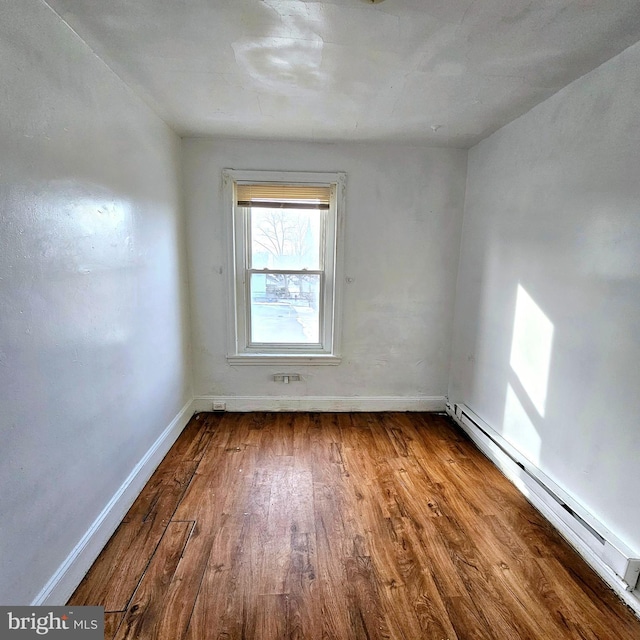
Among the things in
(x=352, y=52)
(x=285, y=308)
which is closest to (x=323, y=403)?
(x=285, y=308)

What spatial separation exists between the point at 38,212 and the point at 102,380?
0.81 metres

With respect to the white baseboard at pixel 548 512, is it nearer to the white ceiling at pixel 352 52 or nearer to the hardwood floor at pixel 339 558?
the hardwood floor at pixel 339 558

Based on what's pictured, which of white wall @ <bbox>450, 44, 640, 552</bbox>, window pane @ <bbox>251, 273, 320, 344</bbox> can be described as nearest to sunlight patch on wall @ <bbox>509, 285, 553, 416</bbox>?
white wall @ <bbox>450, 44, 640, 552</bbox>

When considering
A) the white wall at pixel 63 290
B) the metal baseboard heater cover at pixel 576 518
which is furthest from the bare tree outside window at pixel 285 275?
the metal baseboard heater cover at pixel 576 518

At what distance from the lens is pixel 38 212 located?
1.28 meters

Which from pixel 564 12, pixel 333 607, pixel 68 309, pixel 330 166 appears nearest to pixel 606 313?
pixel 564 12

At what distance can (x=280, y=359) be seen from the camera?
317 centimetres

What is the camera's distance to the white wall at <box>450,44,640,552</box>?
5.05 feet

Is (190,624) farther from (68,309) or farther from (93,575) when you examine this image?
(68,309)

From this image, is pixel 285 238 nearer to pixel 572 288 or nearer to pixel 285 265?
pixel 285 265

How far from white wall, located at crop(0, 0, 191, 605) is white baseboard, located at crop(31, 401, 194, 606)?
4 centimetres

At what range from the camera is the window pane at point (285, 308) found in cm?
312

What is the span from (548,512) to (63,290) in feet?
8.68

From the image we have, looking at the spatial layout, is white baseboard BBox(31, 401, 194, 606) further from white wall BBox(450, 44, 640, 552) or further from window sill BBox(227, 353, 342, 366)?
white wall BBox(450, 44, 640, 552)
